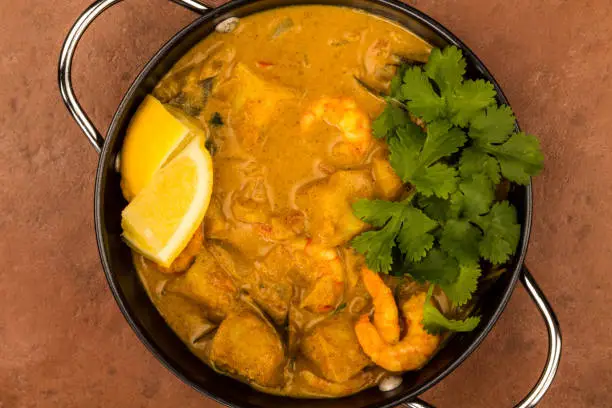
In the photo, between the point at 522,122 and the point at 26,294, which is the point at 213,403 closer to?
the point at 26,294

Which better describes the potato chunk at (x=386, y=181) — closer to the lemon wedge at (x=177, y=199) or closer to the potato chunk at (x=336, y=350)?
the potato chunk at (x=336, y=350)

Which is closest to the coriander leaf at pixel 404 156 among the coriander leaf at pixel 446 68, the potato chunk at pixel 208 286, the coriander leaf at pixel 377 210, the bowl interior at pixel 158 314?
the coriander leaf at pixel 377 210

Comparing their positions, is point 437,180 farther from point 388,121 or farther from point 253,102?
point 253,102

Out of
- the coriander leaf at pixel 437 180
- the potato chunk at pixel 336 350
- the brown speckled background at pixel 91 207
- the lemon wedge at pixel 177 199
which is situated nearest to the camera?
the coriander leaf at pixel 437 180

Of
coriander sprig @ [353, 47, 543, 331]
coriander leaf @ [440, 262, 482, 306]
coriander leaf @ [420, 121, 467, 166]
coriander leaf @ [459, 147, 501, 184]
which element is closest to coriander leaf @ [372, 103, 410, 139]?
coriander sprig @ [353, 47, 543, 331]

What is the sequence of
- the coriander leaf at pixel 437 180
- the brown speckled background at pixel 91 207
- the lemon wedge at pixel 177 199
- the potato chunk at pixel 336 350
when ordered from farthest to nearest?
the brown speckled background at pixel 91 207 → the potato chunk at pixel 336 350 → the lemon wedge at pixel 177 199 → the coriander leaf at pixel 437 180

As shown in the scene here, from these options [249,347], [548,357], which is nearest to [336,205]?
[249,347]
